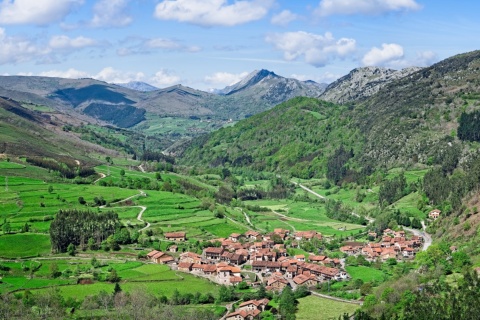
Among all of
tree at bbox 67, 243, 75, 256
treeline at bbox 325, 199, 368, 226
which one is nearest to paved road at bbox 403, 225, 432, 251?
treeline at bbox 325, 199, 368, 226

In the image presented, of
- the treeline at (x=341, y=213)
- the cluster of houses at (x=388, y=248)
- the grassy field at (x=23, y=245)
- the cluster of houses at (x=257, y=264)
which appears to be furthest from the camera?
the treeline at (x=341, y=213)

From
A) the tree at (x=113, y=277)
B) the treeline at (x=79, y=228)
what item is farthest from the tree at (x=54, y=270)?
the treeline at (x=79, y=228)

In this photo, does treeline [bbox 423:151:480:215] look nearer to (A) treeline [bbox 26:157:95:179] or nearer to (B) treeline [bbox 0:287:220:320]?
(B) treeline [bbox 0:287:220:320]

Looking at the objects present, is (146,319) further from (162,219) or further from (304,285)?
(162,219)

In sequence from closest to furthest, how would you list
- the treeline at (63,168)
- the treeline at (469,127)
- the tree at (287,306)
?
the tree at (287,306), the treeline at (63,168), the treeline at (469,127)

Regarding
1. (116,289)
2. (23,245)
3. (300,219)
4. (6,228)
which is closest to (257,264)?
(116,289)

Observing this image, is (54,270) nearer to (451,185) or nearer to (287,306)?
(287,306)

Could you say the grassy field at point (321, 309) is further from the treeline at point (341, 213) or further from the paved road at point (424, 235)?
the treeline at point (341, 213)
